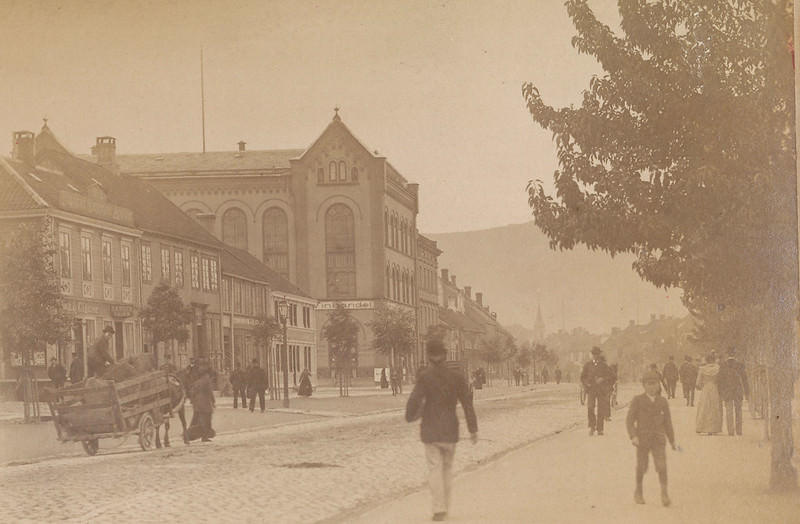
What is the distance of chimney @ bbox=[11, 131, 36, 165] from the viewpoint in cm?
1330

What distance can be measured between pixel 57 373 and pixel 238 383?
1.84 meters

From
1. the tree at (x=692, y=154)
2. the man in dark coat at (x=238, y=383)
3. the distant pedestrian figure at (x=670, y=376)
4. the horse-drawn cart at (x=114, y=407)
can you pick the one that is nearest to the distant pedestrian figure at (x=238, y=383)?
the man in dark coat at (x=238, y=383)

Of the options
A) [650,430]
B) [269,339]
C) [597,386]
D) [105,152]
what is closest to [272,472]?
[269,339]

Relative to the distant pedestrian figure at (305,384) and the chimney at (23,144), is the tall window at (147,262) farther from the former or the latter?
the distant pedestrian figure at (305,384)

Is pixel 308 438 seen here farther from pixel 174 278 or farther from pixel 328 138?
pixel 328 138

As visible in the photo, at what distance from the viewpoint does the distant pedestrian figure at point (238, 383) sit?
44.9 ft

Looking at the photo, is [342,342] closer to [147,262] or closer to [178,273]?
[178,273]

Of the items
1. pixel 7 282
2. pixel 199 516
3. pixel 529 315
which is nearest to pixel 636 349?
pixel 529 315

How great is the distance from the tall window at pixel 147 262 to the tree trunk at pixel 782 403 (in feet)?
19.5

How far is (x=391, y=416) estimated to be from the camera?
13.1m

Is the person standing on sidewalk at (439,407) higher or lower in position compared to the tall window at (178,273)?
lower

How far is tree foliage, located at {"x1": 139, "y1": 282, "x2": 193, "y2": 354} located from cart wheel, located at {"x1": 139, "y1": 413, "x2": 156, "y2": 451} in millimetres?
1227

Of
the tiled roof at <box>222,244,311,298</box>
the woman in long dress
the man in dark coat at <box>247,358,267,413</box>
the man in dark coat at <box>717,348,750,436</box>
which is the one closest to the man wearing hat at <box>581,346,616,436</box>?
the woman in long dress

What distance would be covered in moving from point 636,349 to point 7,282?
6238 mm
